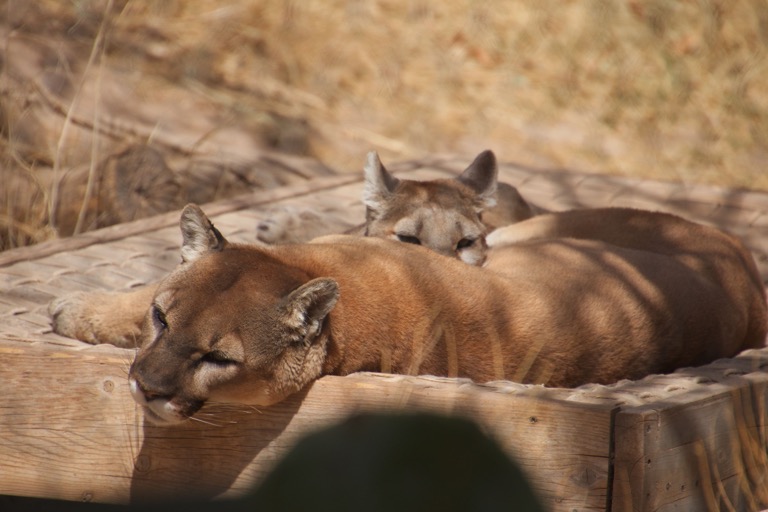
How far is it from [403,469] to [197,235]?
1356 millimetres

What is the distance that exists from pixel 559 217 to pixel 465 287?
1769mm

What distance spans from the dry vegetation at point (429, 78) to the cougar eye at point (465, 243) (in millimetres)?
2794

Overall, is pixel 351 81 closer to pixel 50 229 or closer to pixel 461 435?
pixel 50 229

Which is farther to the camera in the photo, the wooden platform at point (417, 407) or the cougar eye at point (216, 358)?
the cougar eye at point (216, 358)

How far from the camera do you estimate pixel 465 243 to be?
5164 mm

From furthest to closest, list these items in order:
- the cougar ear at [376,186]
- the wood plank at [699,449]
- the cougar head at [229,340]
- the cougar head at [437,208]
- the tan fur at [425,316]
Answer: the cougar ear at [376,186] < the cougar head at [437,208] < the tan fur at [425,316] < the cougar head at [229,340] < the wood plank at [699,449]

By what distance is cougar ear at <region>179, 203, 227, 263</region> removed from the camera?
3650 millimetres

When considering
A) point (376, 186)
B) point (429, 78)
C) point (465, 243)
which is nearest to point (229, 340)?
point (465, 243)

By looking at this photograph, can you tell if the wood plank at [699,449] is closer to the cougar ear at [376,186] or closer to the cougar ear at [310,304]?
the cougar ear at [310,304]

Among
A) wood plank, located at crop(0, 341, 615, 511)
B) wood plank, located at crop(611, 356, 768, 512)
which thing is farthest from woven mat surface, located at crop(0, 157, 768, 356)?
wood plank, located at crop(611, 356, 768, 512)

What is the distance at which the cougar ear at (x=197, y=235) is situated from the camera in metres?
3.65

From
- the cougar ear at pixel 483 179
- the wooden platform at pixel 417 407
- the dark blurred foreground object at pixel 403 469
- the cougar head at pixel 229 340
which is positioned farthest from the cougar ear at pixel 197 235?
the cougar ear at pixel 483 179

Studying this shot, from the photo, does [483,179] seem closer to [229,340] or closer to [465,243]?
[465,243]

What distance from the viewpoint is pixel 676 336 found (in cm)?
412
